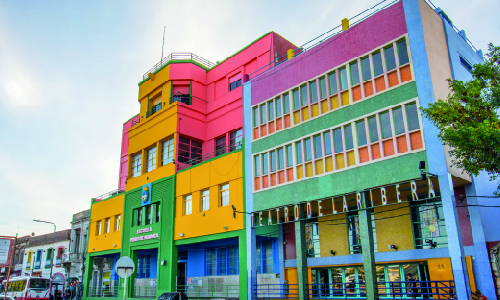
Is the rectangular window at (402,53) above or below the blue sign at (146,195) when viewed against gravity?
above

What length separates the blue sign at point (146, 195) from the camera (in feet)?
106

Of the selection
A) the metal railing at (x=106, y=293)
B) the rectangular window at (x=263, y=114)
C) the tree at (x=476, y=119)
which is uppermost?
the rectangular window at (x=263, y=114)

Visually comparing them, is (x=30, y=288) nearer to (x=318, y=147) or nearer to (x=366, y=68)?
(x=318, y=147)

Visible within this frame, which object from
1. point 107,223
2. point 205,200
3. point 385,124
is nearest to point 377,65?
point 385,124

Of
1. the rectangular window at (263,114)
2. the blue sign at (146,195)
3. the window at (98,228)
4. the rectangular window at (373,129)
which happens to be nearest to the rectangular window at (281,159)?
the rectangular window at (263,114)

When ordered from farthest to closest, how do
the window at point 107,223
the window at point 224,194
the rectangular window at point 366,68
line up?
1. the window at point 107,223
2. the window at point 224,194
3. the rectangular window at point 366,68

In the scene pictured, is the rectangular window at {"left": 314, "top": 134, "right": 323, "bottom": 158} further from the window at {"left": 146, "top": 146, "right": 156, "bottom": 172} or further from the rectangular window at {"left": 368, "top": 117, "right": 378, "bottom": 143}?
the window at {"left": 146, "top": 146, "right": 156, "bottom": 172}

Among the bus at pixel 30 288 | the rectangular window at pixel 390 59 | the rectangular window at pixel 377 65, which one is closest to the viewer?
the rectangular window at pixel 390 59

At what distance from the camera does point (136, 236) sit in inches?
1291

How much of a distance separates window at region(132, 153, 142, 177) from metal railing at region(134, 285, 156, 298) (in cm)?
959

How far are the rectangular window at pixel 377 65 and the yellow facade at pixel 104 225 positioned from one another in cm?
2567

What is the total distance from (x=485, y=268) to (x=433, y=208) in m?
3.76

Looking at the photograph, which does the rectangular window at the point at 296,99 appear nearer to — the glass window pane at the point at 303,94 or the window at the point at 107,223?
the glass window pane at the point at 303,94

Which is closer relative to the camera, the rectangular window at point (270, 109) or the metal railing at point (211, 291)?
the rectangular window at point (270, 109)
